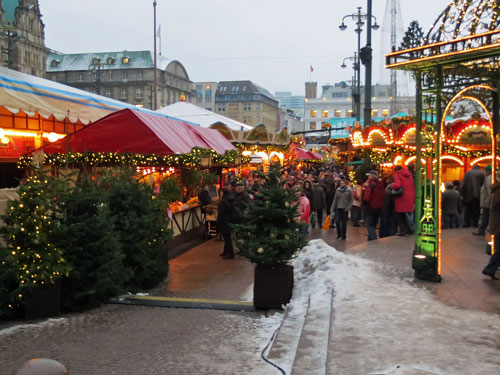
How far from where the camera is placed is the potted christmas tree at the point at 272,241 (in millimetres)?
7066

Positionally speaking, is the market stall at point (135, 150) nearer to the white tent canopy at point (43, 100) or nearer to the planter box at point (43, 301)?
the white tent canopy at point (43, 100)

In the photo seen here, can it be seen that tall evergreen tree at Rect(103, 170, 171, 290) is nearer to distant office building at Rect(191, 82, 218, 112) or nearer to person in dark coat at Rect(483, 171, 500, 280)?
person in dark coat at Rect(483, 171, 500, 280)

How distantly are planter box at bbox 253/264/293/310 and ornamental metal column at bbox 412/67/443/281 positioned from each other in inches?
84.0

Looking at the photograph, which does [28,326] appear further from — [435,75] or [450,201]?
[450,201]

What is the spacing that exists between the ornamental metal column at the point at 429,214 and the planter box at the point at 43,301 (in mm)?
5304

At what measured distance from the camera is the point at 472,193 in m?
13.5

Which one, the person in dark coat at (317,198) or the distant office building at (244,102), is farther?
the distant office building at (244,102)

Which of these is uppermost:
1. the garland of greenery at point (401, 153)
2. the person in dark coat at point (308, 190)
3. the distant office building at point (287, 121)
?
the distant office building at point (287, 121)

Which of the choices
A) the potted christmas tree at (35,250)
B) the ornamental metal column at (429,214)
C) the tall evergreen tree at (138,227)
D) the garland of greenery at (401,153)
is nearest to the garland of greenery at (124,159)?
the tall evergreen tree at (138,227)

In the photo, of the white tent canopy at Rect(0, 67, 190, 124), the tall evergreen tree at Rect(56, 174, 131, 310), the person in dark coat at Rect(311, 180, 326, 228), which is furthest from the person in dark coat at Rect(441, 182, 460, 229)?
the white tent canopy at Rect(0, 67, 190, 124)

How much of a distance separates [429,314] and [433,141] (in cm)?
315

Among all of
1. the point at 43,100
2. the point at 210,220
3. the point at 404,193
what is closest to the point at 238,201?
the point at 210,220

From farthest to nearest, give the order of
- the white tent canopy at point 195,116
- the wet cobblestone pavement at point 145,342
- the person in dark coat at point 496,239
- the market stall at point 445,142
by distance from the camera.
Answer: the white tent canopy at point 195,116 → the market stall at point 445,142 → the person in dark coat at point 496,239 → the wet cobblestone pavement at point 145,342

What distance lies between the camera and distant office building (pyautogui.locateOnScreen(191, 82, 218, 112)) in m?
129
